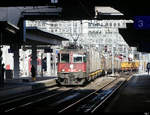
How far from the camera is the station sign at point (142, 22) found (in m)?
26.3

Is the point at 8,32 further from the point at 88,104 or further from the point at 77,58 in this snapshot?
the point at 88,104

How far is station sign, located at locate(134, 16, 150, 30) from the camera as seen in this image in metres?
26.3

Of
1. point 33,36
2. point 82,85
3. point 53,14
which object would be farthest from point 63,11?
point 33,36

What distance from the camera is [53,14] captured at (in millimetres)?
34344

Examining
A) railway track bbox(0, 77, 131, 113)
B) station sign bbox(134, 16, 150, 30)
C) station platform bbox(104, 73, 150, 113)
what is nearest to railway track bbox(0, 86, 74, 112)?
railway track bbox(0, 77, 131, 113)

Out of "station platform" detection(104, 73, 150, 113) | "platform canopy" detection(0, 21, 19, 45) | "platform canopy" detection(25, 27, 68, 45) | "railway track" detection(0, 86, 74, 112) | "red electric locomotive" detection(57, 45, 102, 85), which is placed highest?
"platform canopy" detection(25, 27, 68, 45)

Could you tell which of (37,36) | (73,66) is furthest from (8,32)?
(37,36)

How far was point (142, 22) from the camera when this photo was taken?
26.5 metres

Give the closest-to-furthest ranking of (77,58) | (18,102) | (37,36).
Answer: (18,102), (77,58), (37,36)

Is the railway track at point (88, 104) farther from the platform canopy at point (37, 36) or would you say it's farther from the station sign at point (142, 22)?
the platform canopy at point (37, 36)

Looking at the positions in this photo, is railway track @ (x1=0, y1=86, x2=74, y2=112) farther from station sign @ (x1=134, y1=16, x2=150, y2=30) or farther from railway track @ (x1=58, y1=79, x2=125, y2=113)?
station sign @ (x1=134, y1=16, x2=150, y2=30)

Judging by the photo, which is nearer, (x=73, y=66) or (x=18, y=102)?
(x=18, y=102)

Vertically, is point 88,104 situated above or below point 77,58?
below

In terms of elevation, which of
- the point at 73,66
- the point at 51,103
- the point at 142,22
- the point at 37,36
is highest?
the point at 37,36
